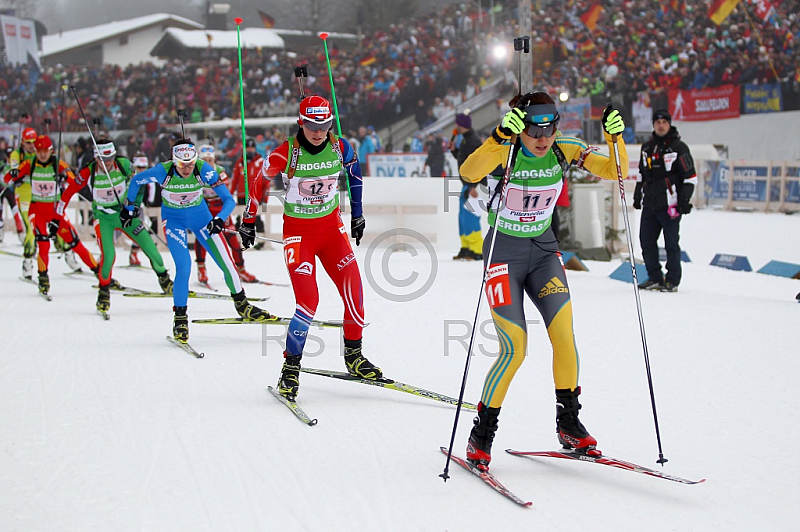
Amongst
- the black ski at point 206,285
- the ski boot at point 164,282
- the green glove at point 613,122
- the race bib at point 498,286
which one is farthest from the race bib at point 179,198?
the green glove at point 613,122

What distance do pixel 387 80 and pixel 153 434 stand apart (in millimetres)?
25918

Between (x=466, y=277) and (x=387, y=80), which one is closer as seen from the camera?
(x=466, y=277)

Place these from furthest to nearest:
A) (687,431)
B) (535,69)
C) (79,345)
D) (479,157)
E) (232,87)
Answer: (232,87)
(535,69)
(79,345)
(687,431)
(479,157)

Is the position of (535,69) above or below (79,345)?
above

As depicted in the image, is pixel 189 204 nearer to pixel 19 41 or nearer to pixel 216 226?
pixel 216 226

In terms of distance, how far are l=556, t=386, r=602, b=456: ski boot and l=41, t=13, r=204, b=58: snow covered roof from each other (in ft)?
152

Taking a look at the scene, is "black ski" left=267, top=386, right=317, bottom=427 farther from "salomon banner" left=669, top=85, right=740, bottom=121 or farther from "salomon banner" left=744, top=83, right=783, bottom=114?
"salomon banner" left=669, top=85, right=740, bottom=121

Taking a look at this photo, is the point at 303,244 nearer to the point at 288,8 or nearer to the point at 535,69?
the point at 535,69

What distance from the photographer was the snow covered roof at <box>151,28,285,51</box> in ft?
134

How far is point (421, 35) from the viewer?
31.5m

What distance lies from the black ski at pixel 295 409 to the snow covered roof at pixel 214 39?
36362mm

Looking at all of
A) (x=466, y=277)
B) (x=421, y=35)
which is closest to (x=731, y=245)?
(x=466, y=277)

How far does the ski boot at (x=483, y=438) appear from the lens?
4.17 meters

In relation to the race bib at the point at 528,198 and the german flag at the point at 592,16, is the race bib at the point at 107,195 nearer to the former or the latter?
the race bib at the point at 528,198
